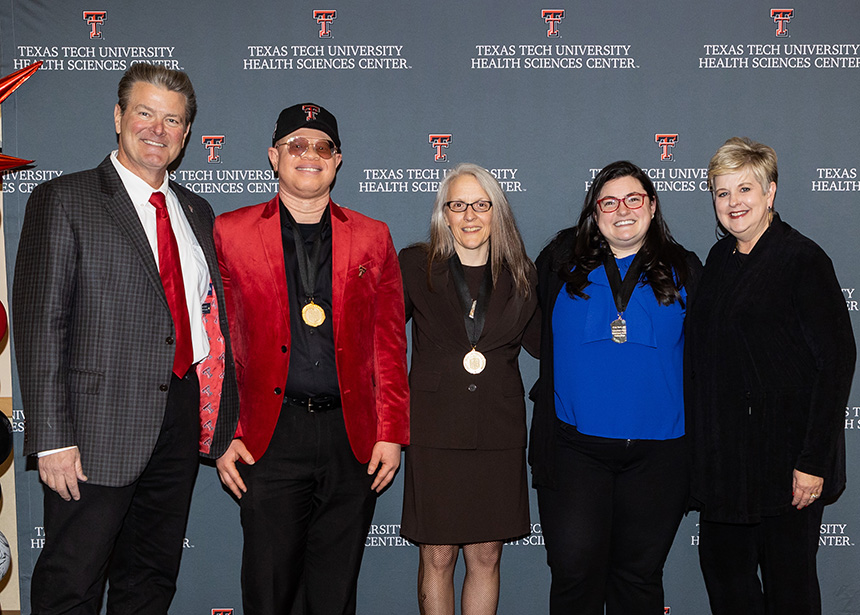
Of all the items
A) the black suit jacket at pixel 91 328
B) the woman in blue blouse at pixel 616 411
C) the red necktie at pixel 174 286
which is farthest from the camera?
the woman in blue blouse at pixel 616 411

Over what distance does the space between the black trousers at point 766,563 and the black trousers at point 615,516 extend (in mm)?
251

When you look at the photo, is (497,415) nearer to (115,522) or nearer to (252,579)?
(252,579)

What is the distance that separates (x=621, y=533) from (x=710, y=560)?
451 mm

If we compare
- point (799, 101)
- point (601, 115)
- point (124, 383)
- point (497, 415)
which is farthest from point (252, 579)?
point (799, 101)

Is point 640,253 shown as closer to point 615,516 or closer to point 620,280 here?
point 620,280

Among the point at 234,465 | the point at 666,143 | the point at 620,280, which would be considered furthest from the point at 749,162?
the point at 234,465

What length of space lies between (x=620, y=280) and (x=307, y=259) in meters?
1.23

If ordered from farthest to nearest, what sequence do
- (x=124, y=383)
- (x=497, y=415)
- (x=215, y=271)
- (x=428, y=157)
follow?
(x=428, y=157) → (x=497, y=415) → (x=215, y=271) → (x=124, y=383)

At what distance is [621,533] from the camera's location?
8.74 ft

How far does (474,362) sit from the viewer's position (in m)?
2.75

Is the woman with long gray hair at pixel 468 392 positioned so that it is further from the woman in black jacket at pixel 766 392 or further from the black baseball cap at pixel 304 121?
the woman in black jacket at pixel 766 392

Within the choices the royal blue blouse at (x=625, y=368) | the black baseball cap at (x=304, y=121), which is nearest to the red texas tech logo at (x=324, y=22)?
the black baseball cap at (x=304, y=121)

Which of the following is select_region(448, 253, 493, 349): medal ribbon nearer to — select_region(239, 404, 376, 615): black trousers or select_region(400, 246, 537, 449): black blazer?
select_region(400, 246, 537, 449): black blazer

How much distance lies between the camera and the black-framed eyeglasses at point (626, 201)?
8.80 ft
